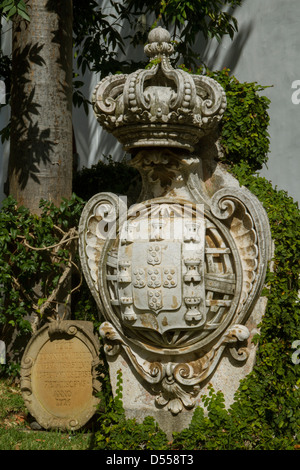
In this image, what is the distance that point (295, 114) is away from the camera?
6461 millimetres

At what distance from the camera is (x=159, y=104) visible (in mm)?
4145

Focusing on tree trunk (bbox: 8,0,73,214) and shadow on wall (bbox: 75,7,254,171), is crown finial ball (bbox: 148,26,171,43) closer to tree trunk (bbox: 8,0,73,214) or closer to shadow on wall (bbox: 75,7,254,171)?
tree trunk (bbox: 8,0,73,214)

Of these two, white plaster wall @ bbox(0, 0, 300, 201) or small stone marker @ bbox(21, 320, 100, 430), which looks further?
white plaster wall @ bbox(0, 0, 300, 201)

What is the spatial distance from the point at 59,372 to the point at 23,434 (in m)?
0.49

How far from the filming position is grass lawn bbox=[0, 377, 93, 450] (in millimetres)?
4609

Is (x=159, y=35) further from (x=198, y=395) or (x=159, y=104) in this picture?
(x=198, y=395)

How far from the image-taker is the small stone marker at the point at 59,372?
507cm

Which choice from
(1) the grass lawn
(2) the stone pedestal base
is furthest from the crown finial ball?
(1) the grass lawn

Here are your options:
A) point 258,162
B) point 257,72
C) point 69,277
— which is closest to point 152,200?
point 258,162

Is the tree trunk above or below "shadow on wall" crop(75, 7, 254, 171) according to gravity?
below

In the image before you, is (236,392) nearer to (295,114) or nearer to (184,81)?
(184,81)

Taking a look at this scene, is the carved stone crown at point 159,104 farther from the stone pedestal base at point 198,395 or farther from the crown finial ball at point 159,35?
the stone pedestal base at point 198,395

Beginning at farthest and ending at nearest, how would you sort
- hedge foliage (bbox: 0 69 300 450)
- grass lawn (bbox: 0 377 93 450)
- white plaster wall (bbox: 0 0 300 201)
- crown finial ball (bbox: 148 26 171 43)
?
1. white plaster wall (bbox: 0 0 300 201)
2. grass lawn (bbox: 0 377 93 450)
3. crown finial ball (bbox: 148 26 171 43)
4. hedge foliage (bbox: 0 69 300 450)

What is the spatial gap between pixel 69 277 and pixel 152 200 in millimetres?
1601
